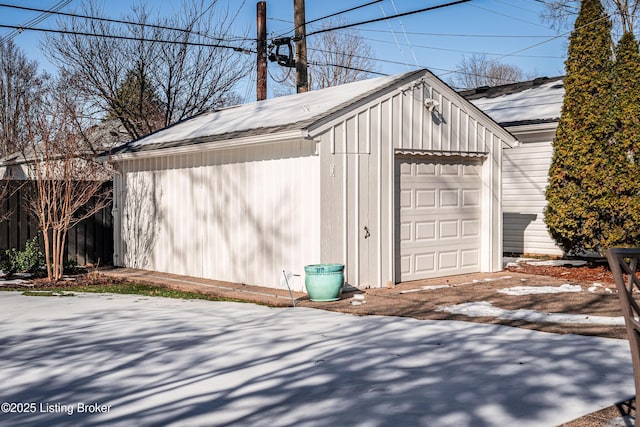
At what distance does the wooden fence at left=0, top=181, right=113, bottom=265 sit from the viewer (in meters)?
13.7

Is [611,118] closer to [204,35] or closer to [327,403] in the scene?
[327,403]

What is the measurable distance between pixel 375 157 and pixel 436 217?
6.23 ft

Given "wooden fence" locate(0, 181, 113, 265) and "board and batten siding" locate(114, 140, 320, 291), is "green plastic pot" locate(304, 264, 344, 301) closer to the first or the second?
"board and batten siding" locate(114, 140, 320, 291)

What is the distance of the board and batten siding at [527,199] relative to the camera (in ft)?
51.6

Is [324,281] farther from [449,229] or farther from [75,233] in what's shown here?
[75,233]

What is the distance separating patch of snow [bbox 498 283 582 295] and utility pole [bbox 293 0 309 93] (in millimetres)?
8644

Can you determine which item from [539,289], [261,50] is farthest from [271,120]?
[261,50]

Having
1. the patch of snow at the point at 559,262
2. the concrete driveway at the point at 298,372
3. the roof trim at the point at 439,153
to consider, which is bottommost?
the concrete driveway at the point at 298,372

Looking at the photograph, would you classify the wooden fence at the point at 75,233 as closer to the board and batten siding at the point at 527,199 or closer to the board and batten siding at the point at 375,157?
the board and batten siding at the point at 375,157

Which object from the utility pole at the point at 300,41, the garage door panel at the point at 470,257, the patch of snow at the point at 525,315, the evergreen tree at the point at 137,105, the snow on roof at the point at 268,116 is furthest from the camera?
the evergreen tree at the point at 137,105

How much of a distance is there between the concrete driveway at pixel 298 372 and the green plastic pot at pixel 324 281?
1.42 meters

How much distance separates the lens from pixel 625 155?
12.1 m

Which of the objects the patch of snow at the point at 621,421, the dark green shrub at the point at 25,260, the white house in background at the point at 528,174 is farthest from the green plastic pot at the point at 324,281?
the white house in background at the point at 528,174

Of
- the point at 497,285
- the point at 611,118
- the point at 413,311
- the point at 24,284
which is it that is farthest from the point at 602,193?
the point at 24,284
